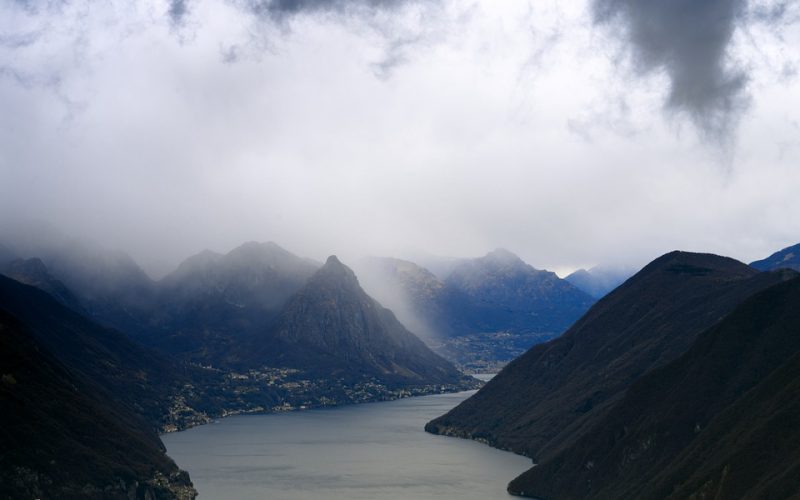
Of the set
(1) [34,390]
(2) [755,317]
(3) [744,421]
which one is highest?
(2) [755,317]

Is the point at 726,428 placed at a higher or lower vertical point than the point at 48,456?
higher

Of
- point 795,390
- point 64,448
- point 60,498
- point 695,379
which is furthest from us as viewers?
point 695,379

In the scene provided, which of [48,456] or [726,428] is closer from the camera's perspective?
[726,428]

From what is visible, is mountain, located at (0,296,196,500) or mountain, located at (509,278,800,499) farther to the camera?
mountain, located at (0,296,196,500)

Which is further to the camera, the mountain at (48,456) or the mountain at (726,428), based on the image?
the mountain at (48,456)

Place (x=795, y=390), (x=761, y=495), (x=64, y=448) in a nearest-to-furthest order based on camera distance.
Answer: (x=761, y=495), (x=795, y=390), (x=64, y=448)

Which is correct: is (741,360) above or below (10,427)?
above

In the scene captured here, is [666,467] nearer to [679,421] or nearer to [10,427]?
[679,421]

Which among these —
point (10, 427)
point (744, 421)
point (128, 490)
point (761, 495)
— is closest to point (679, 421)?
point (744, 421)
